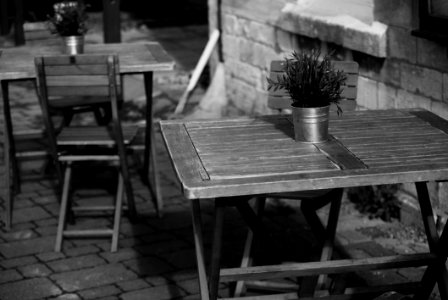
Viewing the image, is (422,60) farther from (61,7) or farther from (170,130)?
(61,7)

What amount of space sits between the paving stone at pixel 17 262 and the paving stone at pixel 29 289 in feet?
0.89

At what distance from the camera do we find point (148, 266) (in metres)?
5.55

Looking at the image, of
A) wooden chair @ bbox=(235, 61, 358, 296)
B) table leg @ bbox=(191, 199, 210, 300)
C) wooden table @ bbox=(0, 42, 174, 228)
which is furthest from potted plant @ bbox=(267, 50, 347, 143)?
wooden table @ bbox=(0, 42, 174, 228)

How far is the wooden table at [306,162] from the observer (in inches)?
146

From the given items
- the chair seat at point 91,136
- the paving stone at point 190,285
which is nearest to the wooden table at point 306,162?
the paving stone at point 190,285

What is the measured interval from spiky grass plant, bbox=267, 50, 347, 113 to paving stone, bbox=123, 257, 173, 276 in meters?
1.71

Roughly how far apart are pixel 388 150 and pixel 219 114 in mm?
5169

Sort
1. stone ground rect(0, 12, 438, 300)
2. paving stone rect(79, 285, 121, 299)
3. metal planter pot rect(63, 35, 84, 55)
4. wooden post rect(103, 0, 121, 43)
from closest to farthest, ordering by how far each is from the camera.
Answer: paving stone rect(79, 285, 121, 299) → stone ground rect(0, 12, 438, 300) → metal planter pot rect(63, 35, 84, 55) → wooden post rect(103, 0, 121, 43)

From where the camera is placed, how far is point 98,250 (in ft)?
19.2


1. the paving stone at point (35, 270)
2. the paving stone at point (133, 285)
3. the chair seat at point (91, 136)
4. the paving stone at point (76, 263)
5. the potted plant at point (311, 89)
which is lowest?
the paving stone at point (76, 263)

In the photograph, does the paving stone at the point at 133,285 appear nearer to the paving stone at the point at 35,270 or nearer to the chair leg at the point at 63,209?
the paving stone at the point at 35,270

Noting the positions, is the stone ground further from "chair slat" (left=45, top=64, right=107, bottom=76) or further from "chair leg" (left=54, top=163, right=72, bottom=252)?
"chair slat" (left=45, top=64, right=107, bottom=76)

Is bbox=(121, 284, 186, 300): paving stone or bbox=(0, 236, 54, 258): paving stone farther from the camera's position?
bbox=(0, 236, 54, 258): paving stone

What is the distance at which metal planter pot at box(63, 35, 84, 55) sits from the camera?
682 centimetres
